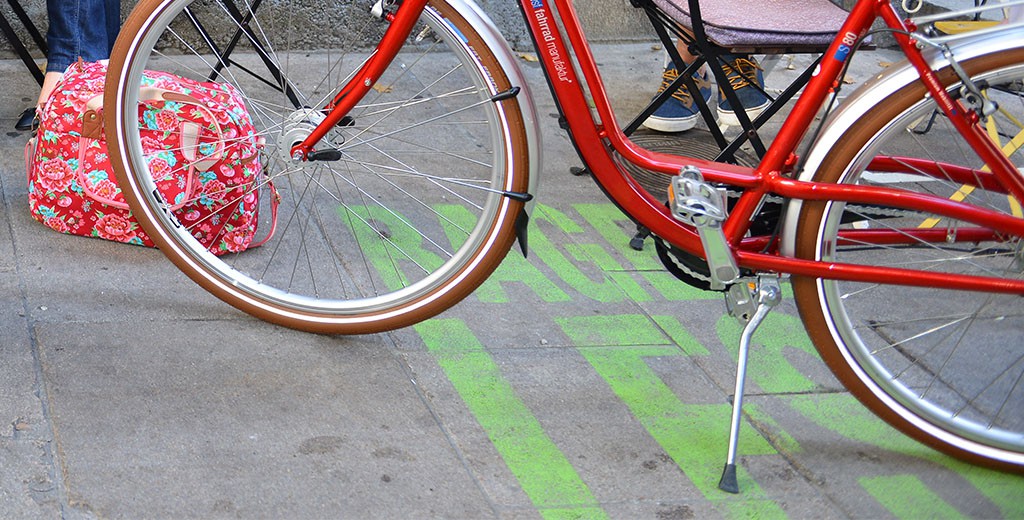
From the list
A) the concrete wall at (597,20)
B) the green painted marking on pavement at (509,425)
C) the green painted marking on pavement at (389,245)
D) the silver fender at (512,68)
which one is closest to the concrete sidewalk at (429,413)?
the green painted marking on pavement at (509,425)

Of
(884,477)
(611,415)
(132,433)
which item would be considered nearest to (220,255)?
(132,433)

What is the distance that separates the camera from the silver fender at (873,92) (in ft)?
7.07

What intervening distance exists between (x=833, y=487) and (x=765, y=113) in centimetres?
116

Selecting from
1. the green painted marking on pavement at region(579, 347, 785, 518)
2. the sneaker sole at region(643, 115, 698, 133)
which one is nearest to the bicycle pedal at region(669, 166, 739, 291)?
the green painted marking on pavement at region(579, 347, 785, 518)

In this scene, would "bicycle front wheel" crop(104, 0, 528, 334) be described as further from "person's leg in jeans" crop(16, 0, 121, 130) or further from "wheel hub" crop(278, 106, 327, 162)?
"person's leg in jeans" crop(16, 0, 121, 130)

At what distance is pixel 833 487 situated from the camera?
248 centimetres

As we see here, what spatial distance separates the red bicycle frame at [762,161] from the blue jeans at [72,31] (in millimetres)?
1735

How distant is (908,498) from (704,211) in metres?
0.81

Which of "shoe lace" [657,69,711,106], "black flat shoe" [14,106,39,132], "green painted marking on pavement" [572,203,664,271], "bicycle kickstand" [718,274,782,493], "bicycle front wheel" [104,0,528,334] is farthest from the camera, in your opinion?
"black flat shoe" [14,106,39,132]

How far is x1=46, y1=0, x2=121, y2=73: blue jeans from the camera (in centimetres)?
388

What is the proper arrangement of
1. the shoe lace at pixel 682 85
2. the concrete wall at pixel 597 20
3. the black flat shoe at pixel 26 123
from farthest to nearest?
1. the concrete wall at pixel 597 20
2. the black flat shoe at pixel 26 123
3. the shoe lace at pixel 682 85

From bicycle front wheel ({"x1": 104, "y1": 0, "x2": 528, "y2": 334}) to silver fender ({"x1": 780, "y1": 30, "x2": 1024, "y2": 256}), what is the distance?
0.63 metres

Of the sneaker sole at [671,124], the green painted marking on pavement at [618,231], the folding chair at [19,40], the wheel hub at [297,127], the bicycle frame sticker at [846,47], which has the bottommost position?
the green painted marking on pavement at [618,231]

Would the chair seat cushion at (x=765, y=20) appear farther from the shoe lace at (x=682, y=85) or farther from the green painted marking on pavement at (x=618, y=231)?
the green painted marking on pavement at (x=618, y=231)
